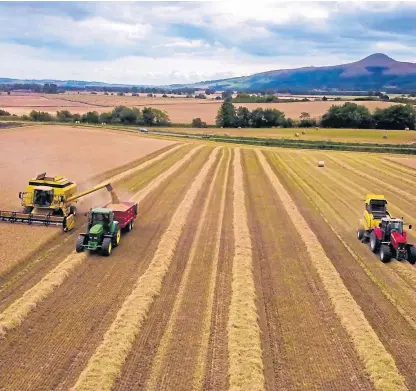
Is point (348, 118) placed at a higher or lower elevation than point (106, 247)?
higher

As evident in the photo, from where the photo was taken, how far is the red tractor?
2188 cm

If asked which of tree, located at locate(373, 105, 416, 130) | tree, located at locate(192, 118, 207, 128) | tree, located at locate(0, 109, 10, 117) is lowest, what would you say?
tree, located at locate(192, 118, 207, 128)

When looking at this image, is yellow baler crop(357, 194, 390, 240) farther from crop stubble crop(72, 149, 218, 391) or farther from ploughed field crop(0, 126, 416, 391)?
crop stubble crop(72, 149, 218, 391)

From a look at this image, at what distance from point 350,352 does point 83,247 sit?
1206cm

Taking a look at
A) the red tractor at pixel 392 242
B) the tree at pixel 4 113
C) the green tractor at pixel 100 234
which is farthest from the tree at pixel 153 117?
the red tractor at pixel 392 242

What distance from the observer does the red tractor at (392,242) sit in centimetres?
2188

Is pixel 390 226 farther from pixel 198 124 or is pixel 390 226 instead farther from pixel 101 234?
pixel 198 124

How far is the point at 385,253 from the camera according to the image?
21750 millimetres

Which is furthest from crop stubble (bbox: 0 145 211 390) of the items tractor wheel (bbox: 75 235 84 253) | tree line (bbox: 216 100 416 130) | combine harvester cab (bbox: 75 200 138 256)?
tree line (bbox: 216 100 416 130)

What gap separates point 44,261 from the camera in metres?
20.7

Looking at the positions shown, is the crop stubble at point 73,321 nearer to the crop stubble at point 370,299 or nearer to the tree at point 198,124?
the crop stubble at point 370,299

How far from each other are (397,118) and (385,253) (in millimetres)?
94455

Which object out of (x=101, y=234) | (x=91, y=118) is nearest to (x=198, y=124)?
(x=91, y=118)

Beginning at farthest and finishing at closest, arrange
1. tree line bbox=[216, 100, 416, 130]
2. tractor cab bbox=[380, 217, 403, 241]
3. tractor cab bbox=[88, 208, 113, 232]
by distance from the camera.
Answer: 1. tree line bbox=[216, 100, 416, 130]
2. tractor cab bbox=[380, 217, 403, 241]
3. tractor cab bbox=[88, 208, 113, 232]
